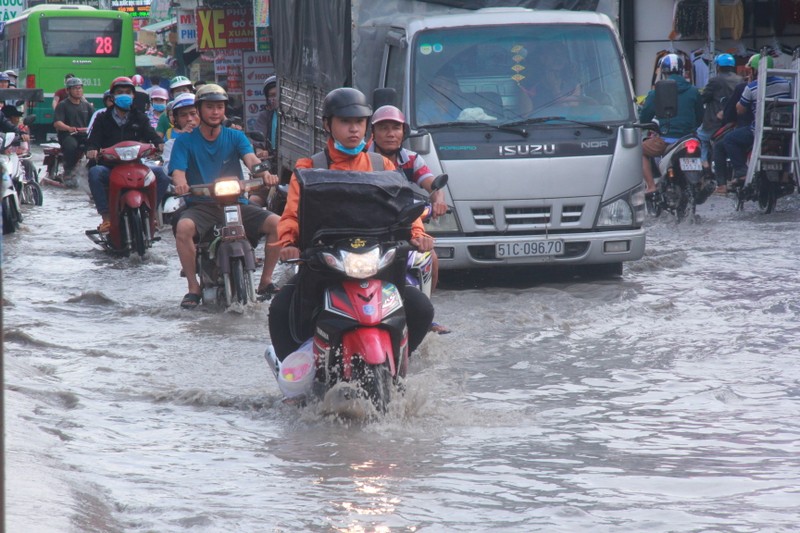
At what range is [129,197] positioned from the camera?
43.0ft

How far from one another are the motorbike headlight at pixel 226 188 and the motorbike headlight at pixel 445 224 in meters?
1.71

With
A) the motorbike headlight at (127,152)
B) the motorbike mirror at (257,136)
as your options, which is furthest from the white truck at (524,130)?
the motorbike headlight at (127,152)

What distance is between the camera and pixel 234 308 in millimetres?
9859

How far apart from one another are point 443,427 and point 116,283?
20.6ft

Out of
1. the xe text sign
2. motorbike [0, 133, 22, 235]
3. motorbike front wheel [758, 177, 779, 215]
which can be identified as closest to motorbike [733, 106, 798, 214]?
motorbike front wheel [758, 177, 779, 215]

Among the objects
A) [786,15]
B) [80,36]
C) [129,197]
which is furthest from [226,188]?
[80,36]

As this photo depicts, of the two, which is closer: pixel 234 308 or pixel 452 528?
pixel 452 528

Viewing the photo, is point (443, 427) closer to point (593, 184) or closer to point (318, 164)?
point (318, 164)

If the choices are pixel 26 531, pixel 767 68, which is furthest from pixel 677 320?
pixel 767 68

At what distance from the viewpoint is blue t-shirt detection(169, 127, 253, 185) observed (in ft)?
33.3

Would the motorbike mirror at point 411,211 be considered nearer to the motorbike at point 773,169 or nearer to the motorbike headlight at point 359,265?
the motorbike headlight at point 359,265

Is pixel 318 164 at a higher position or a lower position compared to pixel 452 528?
higher

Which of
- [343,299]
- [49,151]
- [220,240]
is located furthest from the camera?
[49,151]

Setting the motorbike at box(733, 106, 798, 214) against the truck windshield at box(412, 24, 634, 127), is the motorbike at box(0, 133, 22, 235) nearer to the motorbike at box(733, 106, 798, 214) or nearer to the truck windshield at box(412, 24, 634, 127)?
the truck windshield at box(412, 24, 634, 127)
